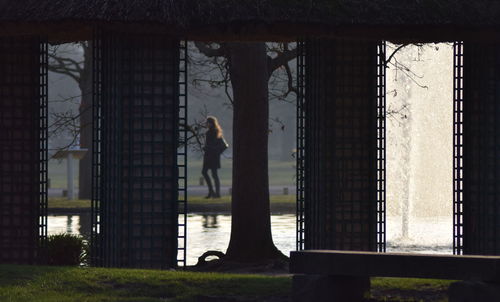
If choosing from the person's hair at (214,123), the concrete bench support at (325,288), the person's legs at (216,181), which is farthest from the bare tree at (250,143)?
the person's legs at (216,181)

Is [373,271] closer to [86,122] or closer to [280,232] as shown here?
[280,232]

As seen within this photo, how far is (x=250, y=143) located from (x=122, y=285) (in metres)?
7.11

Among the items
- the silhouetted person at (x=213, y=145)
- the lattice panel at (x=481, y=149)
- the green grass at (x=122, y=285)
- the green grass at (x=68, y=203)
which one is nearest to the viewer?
the green grass at (x=122, y=285)

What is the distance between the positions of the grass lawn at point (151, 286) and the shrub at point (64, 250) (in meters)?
3.26

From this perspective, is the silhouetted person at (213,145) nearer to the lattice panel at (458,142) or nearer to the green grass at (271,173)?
the lattice panel at (458,142)

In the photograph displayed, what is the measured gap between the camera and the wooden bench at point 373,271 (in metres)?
10.9

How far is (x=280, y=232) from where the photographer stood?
25.2 m

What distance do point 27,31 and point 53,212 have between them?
14332mm

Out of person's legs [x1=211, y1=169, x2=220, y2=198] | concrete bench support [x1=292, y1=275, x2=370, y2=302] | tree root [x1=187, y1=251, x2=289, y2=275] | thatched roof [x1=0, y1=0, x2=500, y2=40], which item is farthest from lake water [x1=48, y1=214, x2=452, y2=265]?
concrete bench support [x1=292, y1=275, x2=370, y2=302]

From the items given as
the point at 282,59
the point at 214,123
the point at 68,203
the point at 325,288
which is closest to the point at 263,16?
the point at 325,288

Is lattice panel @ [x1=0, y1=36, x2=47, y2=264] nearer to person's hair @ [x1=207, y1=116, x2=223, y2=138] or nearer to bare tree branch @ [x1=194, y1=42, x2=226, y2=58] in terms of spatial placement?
bare tree branch @ [x1=194, y1=42, x2=226, y2=58]

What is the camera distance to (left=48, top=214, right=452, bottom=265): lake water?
22375mm

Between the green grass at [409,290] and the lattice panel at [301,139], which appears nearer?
the green grass at [409,290]

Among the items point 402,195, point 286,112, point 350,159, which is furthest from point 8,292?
point 286,112
